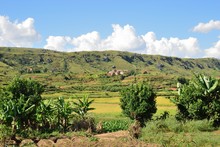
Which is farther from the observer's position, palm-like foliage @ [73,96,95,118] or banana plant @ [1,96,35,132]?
palm-like foliage @ [73,96,95,118]

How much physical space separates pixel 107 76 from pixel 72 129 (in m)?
128

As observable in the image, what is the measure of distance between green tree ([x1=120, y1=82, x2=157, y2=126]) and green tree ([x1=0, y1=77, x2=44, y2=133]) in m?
11.8

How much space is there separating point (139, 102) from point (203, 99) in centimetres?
948

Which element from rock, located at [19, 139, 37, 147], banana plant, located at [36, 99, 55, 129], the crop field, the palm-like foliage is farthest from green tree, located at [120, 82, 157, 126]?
rock, located at [19, 139, 37, 147]

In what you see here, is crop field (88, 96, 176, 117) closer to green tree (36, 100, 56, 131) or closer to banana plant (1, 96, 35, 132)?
green tree (36, 100, 56, 131)

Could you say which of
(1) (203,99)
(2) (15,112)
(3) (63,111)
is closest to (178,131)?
(1) (203,99)

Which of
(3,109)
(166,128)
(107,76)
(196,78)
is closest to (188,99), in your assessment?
(196,78)

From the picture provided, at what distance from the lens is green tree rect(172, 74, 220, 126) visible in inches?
1387

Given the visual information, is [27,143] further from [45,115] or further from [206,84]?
[206,84]

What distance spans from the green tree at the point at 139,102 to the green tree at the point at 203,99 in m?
6.58

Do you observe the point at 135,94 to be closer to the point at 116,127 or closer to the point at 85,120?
the point at 116,127

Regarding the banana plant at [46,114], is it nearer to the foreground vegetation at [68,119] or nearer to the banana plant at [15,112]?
the foreground vegetation at [68,119]

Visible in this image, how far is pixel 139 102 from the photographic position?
43.3 m

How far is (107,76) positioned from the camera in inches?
6481
